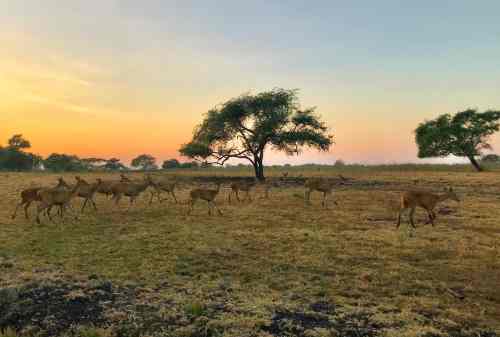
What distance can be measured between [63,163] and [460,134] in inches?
2462

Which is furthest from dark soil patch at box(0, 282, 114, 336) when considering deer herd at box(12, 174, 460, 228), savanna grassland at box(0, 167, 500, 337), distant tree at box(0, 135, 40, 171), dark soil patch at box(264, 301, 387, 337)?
distant tree at box(0, 135, 40, 171)

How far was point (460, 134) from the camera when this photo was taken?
53.9 meters

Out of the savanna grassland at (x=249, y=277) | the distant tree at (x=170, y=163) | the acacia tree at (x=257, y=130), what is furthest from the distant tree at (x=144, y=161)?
the savanna grassland at (x=249, y=277)

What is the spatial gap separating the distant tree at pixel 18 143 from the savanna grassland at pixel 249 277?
62403mm

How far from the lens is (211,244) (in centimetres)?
1095

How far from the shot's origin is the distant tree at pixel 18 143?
67088 mm

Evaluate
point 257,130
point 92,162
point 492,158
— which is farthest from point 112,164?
point 492,158

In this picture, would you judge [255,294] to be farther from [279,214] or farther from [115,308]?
[279,214]

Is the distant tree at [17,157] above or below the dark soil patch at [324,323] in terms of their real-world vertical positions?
above

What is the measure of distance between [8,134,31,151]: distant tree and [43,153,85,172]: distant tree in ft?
21.2

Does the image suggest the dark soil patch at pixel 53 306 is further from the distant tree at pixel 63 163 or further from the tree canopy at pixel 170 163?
the tree canopy at pixel 170 163

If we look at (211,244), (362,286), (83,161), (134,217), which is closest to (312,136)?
(134,217)

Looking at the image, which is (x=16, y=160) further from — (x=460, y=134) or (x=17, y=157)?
(x=460, y=134)

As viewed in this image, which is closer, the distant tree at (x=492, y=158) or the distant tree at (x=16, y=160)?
the distant tree at (x=492, y=158)
